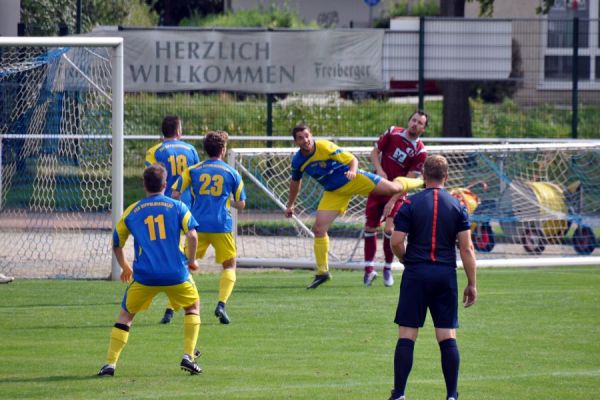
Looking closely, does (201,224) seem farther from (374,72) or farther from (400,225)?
(374,72)

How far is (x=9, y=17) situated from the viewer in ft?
48.4

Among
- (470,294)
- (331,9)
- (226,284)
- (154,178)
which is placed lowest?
(226,284)

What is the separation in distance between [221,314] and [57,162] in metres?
5.18

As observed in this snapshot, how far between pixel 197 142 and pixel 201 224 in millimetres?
12614

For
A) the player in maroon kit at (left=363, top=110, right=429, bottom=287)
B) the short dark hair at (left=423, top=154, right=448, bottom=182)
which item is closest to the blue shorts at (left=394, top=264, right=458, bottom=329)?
the short dark hair at (left=423, top=154, right=448, bottom=182)

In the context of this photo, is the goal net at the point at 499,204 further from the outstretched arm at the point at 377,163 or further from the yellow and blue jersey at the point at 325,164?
the yellow and blue jersey at the point at 325,164

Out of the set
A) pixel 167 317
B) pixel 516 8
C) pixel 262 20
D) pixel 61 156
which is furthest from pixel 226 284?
pixel 262 20

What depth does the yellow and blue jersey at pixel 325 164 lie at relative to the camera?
13.4 m

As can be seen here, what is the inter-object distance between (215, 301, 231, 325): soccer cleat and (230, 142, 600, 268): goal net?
17.4 ft

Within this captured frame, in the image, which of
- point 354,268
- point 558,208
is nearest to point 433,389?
point 354,268

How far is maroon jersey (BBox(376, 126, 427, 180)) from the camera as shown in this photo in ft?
45.2

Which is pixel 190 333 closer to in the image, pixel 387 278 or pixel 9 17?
pixel 387 278

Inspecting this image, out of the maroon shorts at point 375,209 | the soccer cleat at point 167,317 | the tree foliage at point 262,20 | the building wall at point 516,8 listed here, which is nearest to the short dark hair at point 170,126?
the soccer cleat at point 167,317

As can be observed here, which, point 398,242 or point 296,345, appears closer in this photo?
point 398,242
